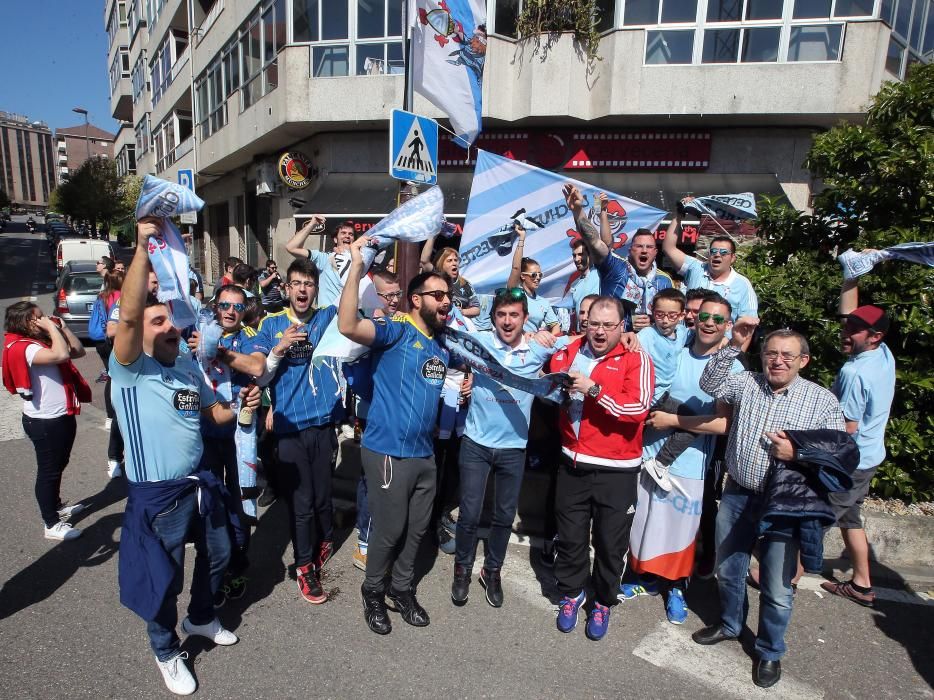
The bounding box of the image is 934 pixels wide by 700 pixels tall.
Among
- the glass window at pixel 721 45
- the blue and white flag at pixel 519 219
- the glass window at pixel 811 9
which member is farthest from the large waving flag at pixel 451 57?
the glass window at pixel 811 9

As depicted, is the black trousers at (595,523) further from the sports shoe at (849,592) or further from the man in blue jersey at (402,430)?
the sports shoe at (849,592)

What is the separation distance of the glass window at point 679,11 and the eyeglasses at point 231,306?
11.4 metres

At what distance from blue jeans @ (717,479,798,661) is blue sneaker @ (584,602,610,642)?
0.70m

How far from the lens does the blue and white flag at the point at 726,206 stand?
5426 millimetres

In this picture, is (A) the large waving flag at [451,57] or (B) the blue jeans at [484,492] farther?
(A) the large waving flag at [451,57]

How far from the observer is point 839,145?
5.02 meters

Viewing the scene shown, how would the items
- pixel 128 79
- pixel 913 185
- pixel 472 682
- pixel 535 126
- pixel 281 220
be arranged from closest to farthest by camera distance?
1. pixel 472 682
2. pixel 913 185
3. pixel 535 126
4. pixel 281 220
5. pixel 128 79

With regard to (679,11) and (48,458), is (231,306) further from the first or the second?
(679,11)

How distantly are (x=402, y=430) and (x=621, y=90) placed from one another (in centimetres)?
1091

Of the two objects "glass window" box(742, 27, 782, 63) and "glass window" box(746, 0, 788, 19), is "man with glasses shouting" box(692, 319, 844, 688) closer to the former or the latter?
"glass window" box(742, 27, 782, 63)

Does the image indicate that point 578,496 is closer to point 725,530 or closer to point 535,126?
point 725,530

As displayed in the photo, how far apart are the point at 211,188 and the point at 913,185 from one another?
28.3 m

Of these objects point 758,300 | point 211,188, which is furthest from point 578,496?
point 211,188

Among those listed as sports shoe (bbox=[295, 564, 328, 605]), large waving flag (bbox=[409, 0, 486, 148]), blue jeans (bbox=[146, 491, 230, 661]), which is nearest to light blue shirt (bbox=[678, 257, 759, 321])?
large waving flag (bbox=[409, 0, 486, 148])
